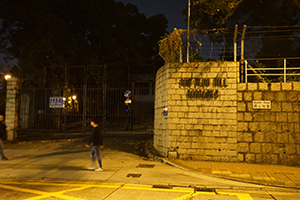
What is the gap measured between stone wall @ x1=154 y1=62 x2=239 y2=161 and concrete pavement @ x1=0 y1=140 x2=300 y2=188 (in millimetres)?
504

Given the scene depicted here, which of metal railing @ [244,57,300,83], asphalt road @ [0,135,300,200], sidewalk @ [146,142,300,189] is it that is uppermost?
metal railing @ [244,57,300,83]

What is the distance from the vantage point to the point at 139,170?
312 inches

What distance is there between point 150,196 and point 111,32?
21.4 m

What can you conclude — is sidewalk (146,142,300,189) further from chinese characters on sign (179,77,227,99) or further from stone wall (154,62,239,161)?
chinese characters on sign (179,77,227,99)

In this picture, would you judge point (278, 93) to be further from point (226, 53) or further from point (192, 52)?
point (192, 52)

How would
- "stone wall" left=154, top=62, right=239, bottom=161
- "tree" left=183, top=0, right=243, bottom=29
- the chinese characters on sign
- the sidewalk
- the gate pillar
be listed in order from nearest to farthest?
the sidewalk
"stone wall" left=154, top=62, right=239, bottom=161
the chinese characters on sign
"tree" left=183, top=0, right=243, bottom=29
the gate pillar

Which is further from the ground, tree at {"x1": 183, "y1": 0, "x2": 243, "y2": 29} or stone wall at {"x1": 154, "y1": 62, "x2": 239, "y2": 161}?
tree at {"x1": 183, "y1": 0, "x2": 243, "y2": 29}

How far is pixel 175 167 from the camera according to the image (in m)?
8.34

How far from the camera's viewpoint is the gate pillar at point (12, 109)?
14.2m

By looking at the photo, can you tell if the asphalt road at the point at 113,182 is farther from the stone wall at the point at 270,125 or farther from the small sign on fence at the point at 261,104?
the small sign on fence at the point at 261,104

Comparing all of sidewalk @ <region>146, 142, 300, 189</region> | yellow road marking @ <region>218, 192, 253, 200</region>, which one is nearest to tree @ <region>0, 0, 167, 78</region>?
sidewalk @ <region>146, 142, 300, 189</region>

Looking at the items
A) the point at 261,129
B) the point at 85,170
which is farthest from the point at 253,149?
the point at 85,170

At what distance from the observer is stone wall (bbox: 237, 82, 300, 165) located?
342 inches

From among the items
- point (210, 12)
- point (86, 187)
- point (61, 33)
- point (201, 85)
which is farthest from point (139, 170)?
point (61, 33)
